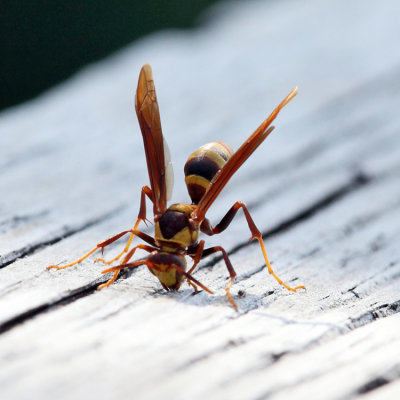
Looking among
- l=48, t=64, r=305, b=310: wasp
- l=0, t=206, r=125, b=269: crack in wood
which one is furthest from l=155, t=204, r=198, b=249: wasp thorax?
l=0, t=206, r=125, b=269: crack in wood

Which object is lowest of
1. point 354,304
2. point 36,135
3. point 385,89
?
point 354,304

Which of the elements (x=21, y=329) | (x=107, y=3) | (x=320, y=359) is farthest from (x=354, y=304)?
(x=107, y=3)

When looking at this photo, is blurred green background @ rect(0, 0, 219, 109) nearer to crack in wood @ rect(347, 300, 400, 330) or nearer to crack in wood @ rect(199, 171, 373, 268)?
crack in wood @ rect(199, 171, 373, 268)

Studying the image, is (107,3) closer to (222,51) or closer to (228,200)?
(222,51)

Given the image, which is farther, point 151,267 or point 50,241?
point 50,241

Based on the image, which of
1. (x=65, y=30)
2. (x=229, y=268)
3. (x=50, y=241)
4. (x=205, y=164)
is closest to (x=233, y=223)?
(x=205, y=164)

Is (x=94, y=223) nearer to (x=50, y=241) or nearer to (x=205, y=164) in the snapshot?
(x=50, y=241)
